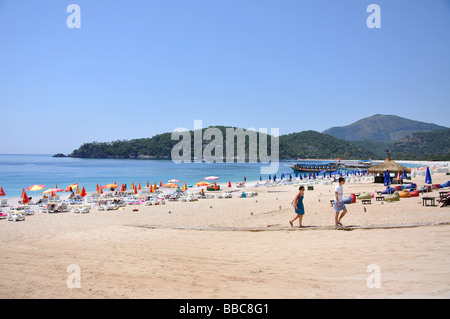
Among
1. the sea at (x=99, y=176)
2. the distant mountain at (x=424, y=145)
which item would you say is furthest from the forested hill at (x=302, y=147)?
the sea at (x=99, y=176)

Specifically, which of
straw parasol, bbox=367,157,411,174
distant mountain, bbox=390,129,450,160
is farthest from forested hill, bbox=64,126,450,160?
straw parasol, bbox=367,157,411,174

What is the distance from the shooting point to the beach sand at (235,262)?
4270 mm

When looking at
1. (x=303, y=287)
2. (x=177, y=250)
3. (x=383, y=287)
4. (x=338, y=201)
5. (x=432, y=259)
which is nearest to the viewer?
(x=383, y=287)

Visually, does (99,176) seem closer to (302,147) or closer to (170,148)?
(170,148)

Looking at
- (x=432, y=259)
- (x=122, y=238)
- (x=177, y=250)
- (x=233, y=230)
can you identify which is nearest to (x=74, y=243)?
(x=122, y=238)

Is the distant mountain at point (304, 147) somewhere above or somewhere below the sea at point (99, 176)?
above

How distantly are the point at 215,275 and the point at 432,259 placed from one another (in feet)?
11.2

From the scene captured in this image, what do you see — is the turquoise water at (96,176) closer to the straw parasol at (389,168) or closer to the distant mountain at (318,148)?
the straw parasol at (389,168)

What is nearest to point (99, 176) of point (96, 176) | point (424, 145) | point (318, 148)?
point (96, 176)

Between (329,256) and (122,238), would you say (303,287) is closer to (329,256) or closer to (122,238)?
(329,256)

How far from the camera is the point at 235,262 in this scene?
5.85 metres

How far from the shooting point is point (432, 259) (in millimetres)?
4961

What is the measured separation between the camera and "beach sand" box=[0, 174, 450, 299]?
4.27m

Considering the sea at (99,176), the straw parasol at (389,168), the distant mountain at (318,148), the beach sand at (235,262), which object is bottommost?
the sea at (99,176)
